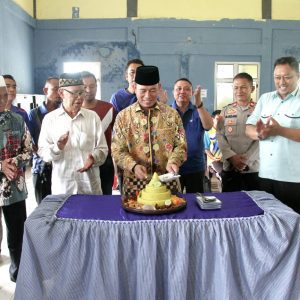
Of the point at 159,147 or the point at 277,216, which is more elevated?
the point at 159,147

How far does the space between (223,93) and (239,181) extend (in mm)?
6282

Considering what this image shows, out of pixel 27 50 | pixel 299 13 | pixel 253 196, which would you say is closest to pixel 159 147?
pixel 253 196

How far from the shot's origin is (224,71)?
9.02 m

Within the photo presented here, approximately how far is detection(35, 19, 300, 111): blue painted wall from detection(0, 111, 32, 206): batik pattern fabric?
6545 millimetres

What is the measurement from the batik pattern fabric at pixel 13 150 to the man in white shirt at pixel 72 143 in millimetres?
135

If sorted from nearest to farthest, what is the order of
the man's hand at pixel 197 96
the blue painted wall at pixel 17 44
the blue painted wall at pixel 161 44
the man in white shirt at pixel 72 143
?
the man in white shirt at pixel 72 143 → the man's hand at pixel 197 96 → the blue painted wall at pixel 17 44 → the blue painted wall at pixel 161 44

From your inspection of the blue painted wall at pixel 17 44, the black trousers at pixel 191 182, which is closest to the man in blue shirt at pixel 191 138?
the black trousers at pixel 191 182

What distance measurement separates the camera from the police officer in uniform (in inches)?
120

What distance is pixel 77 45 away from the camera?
8711 millimetres

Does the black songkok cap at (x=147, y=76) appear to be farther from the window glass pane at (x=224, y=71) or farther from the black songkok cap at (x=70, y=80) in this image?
the window glass pane at (x=224, y=71)

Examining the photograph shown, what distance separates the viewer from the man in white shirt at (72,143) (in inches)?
95.0

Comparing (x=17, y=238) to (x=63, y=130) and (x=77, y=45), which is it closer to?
(x=63, y=130)

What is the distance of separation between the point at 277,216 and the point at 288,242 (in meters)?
0.13

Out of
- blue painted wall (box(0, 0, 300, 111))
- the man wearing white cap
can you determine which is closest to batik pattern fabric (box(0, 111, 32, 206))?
the man wearing white cap
